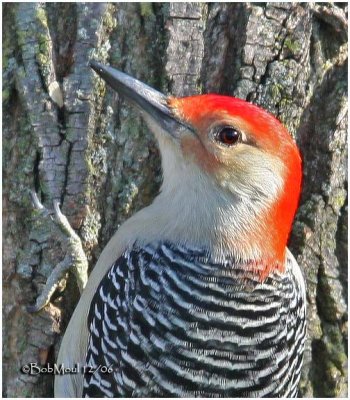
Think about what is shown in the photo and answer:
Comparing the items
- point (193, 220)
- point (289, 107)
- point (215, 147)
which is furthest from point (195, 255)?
point (289, 107)

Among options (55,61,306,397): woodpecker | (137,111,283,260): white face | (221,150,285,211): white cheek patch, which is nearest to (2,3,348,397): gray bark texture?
(55,61,306,397): woodpecker

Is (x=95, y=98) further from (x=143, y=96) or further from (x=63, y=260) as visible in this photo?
(x=63, y=260)

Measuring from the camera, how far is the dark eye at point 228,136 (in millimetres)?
5512

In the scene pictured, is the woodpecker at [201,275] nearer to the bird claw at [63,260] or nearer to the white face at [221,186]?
the white face at [221,186]

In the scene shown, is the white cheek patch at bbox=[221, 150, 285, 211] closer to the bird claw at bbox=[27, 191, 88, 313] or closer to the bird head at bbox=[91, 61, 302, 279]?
the bird head at bbox=[91, 61, 302, 279]

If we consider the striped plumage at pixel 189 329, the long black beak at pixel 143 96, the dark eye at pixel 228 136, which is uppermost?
the long black beak at pixel 143 96

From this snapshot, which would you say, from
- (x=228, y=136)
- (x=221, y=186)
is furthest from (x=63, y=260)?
(x=228, y=136)

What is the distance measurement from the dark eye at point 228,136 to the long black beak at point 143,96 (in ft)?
0.56

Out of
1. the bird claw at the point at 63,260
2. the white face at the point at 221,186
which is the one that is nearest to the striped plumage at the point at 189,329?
the white face at the point at 221,186

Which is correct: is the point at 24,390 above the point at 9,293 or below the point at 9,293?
below

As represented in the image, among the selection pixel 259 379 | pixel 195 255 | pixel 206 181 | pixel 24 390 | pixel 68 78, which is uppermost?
pixel 68 78

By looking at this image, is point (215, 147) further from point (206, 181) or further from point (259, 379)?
point (259, 379)

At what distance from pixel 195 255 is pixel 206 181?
38 cm

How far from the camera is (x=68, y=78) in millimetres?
5770
